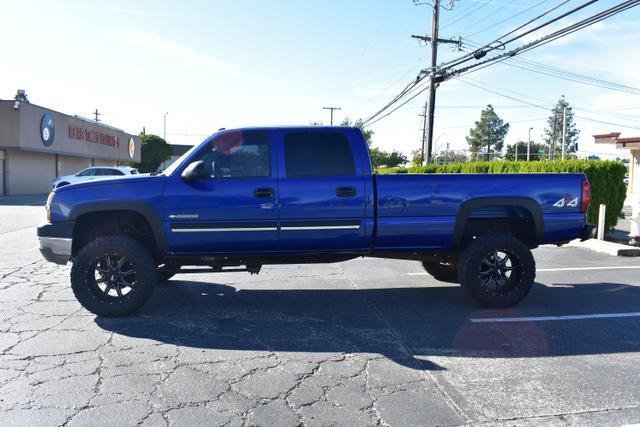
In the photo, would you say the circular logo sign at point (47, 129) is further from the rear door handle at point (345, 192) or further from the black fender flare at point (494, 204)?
the black fender flare at point (494, 204)

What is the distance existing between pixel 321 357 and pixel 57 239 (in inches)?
126

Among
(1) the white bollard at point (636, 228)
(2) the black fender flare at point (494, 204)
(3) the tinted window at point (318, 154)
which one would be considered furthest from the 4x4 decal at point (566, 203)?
(1) the white bollard at point (636, 228)

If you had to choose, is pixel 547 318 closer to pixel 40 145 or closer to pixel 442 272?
pixel 442 272

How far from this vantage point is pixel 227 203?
5285mm

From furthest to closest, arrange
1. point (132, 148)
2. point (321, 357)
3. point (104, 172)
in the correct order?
point (132, 148) < point (104, 172) < point (321, 357)

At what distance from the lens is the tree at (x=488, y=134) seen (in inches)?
4178

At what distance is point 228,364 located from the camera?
13.4 feet

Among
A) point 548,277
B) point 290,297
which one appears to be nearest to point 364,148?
point 290,297

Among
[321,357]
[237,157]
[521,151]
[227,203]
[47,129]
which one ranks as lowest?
[321,357]

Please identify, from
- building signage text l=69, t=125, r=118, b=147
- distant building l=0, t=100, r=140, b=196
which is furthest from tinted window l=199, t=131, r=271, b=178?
building signage text l=69, t=125, r=118, b=147

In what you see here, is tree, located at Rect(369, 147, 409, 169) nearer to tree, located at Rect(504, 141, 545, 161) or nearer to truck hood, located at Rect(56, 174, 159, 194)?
tree, located at Rect(504, 141, 545, 161)

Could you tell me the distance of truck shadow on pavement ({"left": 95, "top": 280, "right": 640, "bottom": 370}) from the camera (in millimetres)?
4512

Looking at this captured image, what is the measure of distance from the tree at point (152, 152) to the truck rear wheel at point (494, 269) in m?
58.3

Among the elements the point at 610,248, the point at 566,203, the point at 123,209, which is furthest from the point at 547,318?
the point at 610,248
